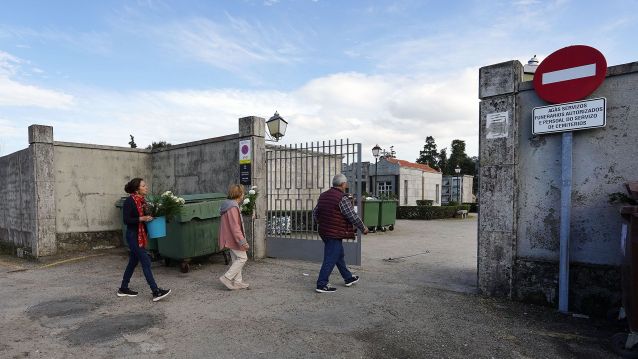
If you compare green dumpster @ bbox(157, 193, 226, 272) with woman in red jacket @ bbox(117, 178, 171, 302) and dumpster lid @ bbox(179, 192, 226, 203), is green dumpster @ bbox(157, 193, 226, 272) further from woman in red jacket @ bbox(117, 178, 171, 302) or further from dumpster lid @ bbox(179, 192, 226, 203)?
woman in red jacket @ bbox(117, 178, 171, 302)

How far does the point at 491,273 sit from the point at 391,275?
1.77 meters

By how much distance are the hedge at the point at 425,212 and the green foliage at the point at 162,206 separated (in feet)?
57.0

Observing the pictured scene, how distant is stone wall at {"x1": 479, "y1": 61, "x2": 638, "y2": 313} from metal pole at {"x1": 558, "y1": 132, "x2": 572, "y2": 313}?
12cm

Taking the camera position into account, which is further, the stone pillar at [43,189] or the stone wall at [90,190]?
the stone wall at [90,190]

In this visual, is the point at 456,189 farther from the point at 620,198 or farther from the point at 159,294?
the point at 159,294

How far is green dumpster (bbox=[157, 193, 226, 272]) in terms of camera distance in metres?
6.59

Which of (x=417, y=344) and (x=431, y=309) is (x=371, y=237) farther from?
(x=417, y=344)

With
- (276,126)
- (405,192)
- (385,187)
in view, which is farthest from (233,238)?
(405,192)

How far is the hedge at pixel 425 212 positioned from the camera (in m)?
21.4

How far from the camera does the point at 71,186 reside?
902cm

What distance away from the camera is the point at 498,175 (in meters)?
5.07

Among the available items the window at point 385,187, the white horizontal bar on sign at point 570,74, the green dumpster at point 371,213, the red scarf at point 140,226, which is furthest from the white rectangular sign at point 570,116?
the window at point 385,187

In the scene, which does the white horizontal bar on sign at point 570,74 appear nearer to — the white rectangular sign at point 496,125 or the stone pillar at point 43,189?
the white rectangular sign at point 496,125

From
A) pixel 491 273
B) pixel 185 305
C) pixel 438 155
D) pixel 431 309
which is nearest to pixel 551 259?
pixel 491 273
